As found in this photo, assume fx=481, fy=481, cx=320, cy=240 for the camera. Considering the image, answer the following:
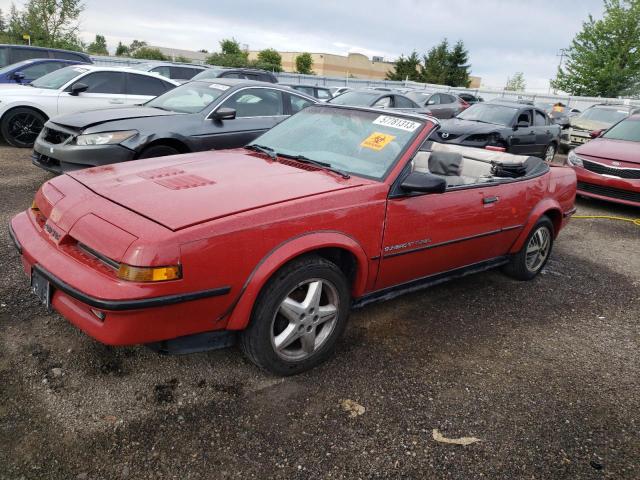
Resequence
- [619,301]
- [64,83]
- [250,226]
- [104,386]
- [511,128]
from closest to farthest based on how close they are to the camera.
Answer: [250,226] → [104,386] → [619,301] → [64,83] → [511,128]

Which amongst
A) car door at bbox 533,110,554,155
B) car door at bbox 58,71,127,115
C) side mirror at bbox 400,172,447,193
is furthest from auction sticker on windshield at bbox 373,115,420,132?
car door at bbox 533,110,554,155

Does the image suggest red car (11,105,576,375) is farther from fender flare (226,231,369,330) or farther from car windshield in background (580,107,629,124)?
car windshield in background (580,107,629,124)

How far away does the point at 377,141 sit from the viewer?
3.34m

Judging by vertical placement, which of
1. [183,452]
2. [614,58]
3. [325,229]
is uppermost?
[614,58]

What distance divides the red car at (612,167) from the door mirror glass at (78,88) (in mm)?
8365

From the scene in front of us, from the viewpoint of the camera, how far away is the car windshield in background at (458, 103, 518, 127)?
10.1m

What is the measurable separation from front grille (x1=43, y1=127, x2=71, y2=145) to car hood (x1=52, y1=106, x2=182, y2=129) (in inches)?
4.5

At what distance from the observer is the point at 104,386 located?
8.61ft

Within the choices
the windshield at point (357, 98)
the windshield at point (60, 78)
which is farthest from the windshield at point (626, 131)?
the windshield at point (60, 78)

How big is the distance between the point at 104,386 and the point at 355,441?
54.7 inches

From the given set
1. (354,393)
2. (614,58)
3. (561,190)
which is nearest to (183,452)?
(354,393)

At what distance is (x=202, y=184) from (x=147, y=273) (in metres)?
0.80

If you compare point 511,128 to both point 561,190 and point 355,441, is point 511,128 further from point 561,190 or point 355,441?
point 355,441

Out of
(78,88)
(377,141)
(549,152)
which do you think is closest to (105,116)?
(78,88)
